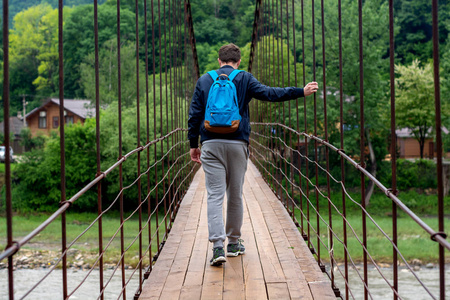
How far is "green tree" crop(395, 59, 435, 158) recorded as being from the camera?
2338cm

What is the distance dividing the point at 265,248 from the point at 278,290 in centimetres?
70

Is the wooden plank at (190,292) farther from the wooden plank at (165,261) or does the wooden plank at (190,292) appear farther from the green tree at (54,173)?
the green tree at (54,173)

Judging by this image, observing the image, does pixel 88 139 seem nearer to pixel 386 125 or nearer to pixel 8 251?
pixel 386 125

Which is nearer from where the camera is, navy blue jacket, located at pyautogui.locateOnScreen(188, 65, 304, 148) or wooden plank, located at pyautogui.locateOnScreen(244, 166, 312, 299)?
wooden plank, located at pyautogui.locateOnScreen(244, 166, 312, 299)

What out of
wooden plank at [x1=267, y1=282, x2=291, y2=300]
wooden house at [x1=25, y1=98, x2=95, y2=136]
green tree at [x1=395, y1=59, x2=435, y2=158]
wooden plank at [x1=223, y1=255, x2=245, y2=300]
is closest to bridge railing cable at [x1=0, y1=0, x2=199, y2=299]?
wooden plank at [x1=223, y1=255, x2=245, y2=300]

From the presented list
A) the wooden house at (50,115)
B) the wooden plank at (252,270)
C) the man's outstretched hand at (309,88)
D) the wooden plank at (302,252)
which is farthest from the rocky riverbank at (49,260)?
the wooden house at (50,115)

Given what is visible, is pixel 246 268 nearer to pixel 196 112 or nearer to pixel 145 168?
pixel 196 112

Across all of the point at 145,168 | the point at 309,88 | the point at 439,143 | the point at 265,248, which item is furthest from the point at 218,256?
the point at 145,168

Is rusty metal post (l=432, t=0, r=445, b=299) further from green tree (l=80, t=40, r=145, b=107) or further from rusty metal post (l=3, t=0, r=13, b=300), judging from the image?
green tree (l=80, t=40, r=145, b=107)

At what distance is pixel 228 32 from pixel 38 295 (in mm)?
28595


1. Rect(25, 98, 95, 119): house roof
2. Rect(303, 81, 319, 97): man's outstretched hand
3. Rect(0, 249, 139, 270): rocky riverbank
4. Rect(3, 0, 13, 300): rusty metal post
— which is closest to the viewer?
Rect(3, 0, 13, 300): rusty metal post

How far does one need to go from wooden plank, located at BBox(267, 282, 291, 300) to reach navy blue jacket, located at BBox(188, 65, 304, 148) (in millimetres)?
621

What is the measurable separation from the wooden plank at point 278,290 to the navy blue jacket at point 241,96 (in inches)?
24.4

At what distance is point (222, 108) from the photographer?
2393 millimetres
